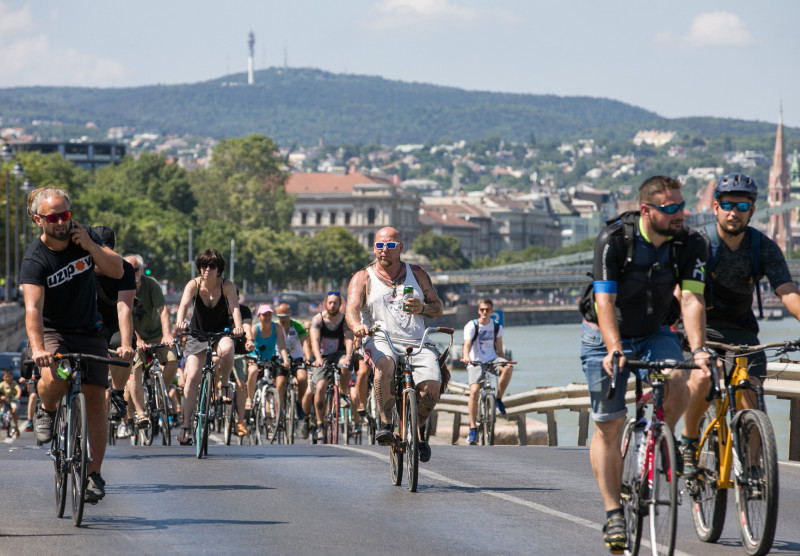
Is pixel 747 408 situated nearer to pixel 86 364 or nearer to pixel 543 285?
pixel 86 364

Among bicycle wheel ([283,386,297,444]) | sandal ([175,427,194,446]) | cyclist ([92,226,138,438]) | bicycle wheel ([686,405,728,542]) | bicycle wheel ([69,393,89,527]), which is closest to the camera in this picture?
Answer: bicycle wheel ([686,405,728,542])

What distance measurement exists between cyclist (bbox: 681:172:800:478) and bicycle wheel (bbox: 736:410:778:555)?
90 centimetres

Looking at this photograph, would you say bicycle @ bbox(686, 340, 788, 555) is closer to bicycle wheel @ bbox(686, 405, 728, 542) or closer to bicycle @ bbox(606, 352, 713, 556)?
bicycle wheel @ bbox(686, 405, 728, 542)

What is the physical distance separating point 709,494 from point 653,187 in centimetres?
148

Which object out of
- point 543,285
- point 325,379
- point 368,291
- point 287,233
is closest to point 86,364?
point 368,291

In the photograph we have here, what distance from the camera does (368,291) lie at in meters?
10.4

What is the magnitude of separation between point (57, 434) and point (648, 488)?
3.15m

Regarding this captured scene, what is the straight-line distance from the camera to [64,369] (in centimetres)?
807

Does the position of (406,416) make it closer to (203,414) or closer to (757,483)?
(203,414)

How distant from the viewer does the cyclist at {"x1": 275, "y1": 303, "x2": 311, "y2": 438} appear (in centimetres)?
1789

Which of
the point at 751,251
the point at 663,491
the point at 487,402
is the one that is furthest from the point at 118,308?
the point at 487,402

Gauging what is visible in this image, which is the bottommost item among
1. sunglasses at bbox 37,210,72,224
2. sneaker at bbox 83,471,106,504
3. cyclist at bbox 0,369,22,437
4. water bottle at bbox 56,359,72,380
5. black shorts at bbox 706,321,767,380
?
cyclist at bbox 0,369,22,437

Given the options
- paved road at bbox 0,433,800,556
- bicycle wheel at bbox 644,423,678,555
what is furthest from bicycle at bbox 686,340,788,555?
bicycle wheel at bbox 644,423,678,555

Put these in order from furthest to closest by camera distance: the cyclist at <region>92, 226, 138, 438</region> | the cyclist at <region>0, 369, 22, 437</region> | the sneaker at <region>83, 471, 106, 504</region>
Answer: the cyclist at <region>0, 369, 22, 437</region>, the cyclist at <region>92, 226, 138, 438</region>, the sneaker at <region>83, 471, 106, 504</region>
